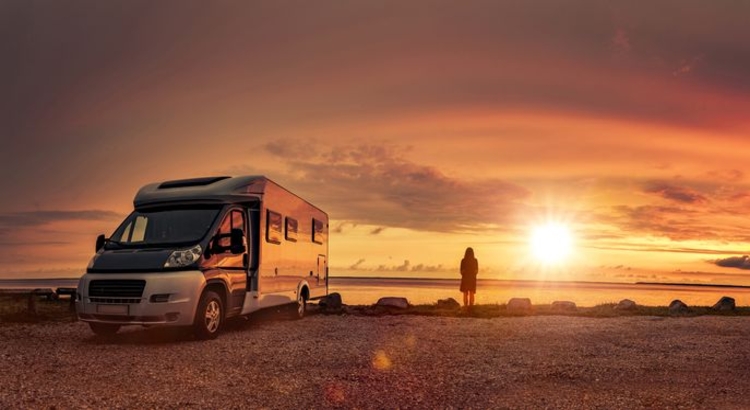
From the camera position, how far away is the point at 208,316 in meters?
14.4

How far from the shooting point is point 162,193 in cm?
1563

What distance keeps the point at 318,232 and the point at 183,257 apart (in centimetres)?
802

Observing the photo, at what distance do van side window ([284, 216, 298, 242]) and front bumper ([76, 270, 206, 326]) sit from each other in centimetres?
442

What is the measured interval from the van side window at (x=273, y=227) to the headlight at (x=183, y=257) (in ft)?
8.95

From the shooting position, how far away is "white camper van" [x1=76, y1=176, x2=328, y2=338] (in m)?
13.6

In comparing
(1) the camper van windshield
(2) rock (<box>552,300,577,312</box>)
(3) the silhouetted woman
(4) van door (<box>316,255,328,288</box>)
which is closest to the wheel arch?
(1) the camper van windshield

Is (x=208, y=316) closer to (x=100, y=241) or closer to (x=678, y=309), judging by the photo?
(x=100, y=241)

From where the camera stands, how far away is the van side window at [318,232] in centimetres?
2101

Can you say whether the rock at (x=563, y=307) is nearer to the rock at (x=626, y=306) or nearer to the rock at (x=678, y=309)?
the rock at (x=626, y=306)

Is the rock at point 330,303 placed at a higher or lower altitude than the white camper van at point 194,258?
lower

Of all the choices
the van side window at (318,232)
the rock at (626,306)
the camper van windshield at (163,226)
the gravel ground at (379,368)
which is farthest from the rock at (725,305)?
the camper van windshield at (163,226)

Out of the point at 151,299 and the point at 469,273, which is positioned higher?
the point at 469,273

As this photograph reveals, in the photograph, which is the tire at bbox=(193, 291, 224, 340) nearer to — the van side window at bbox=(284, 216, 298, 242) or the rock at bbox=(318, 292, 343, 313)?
the van side window at bbox=(284, 216, 298, 242)

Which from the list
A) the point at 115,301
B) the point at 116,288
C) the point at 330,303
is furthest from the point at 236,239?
the point at 330,303
